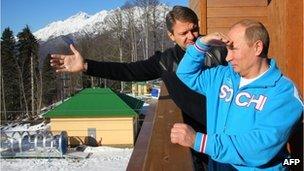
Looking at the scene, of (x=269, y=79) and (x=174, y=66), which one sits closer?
(x=269, y=79)

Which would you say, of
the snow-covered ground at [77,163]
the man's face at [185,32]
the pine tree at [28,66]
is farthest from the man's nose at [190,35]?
the pine tree at [28,66]

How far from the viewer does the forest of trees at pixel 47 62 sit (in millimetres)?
41500

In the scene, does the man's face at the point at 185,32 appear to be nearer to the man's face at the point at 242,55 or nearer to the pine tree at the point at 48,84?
the man's face at the point at 242,55

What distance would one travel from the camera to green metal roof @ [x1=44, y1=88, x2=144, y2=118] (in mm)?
20562

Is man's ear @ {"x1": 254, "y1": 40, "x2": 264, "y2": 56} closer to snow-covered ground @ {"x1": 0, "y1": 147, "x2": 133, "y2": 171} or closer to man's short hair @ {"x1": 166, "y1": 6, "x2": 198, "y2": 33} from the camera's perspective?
man's short hair @ {"x1": 166, "y1": 6, "x2": 198, "y2": 33}

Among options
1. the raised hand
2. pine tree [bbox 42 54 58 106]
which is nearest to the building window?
the raised hand

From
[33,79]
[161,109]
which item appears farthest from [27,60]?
[161,109]

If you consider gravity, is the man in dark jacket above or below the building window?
above

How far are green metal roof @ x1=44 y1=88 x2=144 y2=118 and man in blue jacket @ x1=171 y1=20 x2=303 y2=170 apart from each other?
18.5 m

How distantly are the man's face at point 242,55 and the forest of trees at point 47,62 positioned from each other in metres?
38.4

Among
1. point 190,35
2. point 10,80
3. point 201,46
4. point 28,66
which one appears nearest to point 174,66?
point 190,35

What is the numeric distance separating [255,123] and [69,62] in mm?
1486

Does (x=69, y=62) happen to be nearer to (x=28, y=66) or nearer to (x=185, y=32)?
(x=185, y=32)

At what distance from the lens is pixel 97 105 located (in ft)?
68.9
